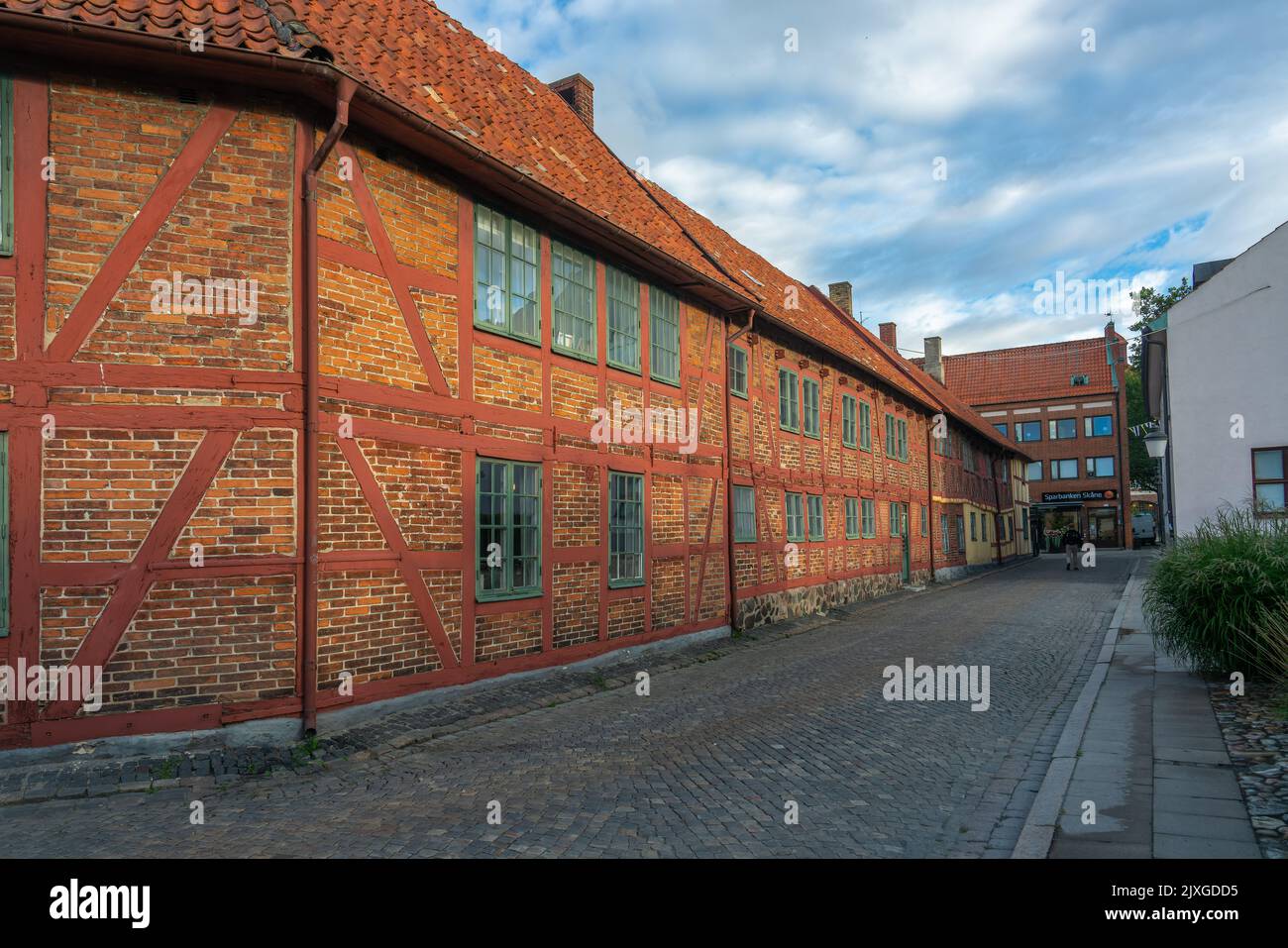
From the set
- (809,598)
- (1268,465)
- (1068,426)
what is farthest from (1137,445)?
(809,598)

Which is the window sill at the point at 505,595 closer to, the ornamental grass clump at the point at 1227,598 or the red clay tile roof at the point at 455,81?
the red clay tile roof at the point at 455,81

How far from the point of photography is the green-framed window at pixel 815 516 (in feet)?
60.9

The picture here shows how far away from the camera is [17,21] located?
6.11m

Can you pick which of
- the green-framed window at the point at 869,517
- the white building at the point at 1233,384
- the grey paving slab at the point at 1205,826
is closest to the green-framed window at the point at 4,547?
the grey paving slab at the point at 1205,826

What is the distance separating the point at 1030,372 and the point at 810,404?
42.1 m

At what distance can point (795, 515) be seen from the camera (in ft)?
57.9

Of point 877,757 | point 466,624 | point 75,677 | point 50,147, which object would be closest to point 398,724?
point 466,624

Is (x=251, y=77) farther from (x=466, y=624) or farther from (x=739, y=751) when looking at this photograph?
(x=739, y=751)

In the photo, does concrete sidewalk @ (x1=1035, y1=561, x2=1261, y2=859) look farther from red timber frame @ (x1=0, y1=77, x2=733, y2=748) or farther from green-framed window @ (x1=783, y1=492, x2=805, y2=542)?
green-framed window @ (x1=783, y1=492, x2=805, y2=542)

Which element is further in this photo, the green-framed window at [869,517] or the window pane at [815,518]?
the green-framed window at [869,517]

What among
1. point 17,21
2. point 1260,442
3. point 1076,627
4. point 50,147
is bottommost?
point 1076,627

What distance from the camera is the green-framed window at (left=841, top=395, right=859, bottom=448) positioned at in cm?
2083

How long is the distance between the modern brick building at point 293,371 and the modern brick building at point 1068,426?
45232 millimetres
